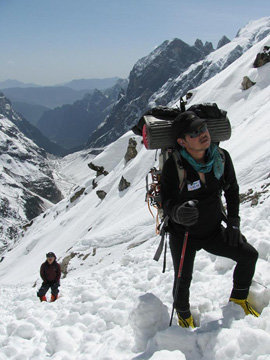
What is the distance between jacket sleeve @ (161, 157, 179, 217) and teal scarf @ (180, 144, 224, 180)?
216 mm

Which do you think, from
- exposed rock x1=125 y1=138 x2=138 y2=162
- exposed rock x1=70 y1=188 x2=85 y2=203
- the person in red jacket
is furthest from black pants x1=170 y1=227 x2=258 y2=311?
exposed rock x1=70 y1=188 x2=85 y2=203

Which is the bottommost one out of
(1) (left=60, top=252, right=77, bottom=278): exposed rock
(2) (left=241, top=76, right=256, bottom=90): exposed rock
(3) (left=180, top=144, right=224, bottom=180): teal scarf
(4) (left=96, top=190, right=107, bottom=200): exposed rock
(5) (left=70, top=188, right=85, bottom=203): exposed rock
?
(5) (left=70, top=188, right=85, bottom=203): exposed rock

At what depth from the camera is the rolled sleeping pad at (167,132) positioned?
193 inches

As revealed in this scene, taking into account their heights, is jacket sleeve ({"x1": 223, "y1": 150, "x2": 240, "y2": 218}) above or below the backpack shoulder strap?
below

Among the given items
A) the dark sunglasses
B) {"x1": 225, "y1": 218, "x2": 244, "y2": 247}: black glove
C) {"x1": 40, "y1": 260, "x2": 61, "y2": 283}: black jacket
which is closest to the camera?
the dark sunglasses

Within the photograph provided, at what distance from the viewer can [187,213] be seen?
389cm

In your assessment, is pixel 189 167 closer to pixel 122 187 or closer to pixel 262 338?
pixel 262 338

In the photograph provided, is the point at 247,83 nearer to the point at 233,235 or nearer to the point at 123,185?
the point at 123,185

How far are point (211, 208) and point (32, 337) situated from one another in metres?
4.22

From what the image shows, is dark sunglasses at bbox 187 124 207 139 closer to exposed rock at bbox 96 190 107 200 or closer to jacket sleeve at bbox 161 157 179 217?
jacket sleeve at bbox 161 157 179 217

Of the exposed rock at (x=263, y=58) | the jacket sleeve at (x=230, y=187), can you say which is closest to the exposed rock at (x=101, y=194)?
the exposed rock at (x=263, y=58)

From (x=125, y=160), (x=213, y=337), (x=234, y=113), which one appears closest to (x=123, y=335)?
(x=213, y=337)

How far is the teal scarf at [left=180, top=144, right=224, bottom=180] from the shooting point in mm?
4098

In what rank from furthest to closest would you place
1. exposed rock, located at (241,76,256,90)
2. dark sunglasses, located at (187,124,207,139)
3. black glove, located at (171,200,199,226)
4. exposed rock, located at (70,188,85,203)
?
exposed rock, located at (70,188,85,203)
exposed rock, located at (241,76,256,90)
dark sunglasses, located at (187,124,207,139)
black glove, located at (171,200,199,226)
